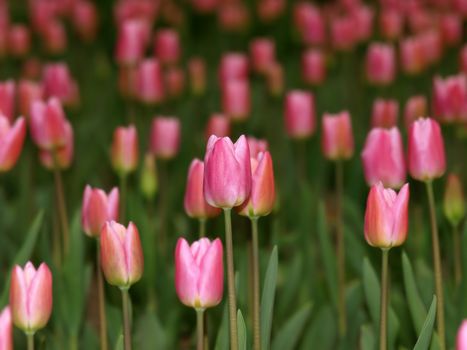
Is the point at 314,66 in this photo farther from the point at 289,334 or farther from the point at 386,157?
the point at 289,334

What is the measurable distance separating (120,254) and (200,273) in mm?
153

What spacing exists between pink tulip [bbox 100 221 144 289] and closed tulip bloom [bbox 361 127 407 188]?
2.06 feet

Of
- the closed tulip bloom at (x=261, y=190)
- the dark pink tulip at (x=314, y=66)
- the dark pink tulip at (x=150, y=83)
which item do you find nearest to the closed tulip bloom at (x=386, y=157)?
the closed tulip bloom at (x=261, y=190)

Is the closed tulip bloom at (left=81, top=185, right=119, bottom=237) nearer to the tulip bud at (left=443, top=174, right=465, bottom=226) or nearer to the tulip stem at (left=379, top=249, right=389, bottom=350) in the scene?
the tulip stem at (left=379, top=249, right=389, bottom=350)

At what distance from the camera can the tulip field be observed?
5.24ft

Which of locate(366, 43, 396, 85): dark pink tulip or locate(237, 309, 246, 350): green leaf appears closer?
locate(237, 309, 246, 350): green leaf

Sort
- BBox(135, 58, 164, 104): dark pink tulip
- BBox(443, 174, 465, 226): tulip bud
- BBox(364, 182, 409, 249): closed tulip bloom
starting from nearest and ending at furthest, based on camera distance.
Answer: BBox(364, 182, 409, 249): closed tulip bloom
BBox(443, 174, 465, 226): tulip bud
BBox(135, 58, 164, 104): dark pink tulip

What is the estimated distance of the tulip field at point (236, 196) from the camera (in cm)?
160

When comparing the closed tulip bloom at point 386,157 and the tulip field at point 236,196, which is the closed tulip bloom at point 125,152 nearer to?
the tulip field at point 236,196

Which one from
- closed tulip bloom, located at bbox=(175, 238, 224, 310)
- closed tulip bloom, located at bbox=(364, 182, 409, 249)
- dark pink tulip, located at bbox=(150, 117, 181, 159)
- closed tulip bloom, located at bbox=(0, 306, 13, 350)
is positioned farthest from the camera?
dark pink tulip, located at bbox=(150, 117, 181, 159)

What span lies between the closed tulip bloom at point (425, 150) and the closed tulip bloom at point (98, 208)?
0.58 meters

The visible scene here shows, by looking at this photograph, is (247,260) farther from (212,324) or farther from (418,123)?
(418,123)

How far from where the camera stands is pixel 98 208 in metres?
1.87

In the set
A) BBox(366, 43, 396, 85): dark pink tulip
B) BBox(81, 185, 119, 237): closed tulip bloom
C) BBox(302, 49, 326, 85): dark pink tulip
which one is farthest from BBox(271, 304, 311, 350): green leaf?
BBox(302, 49, 326, 85): dark pink tulip
